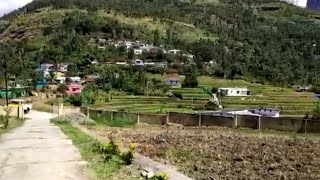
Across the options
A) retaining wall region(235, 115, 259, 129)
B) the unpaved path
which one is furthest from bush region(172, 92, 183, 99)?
the unpaved path

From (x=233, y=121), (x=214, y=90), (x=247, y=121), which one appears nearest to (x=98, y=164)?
(x=247, y=121)

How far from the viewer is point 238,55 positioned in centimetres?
15412

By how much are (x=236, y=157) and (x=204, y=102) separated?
67.2 meters

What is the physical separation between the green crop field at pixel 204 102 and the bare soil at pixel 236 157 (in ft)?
149

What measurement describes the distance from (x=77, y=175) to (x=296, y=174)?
528 centimetres

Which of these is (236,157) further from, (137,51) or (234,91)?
(137,51)

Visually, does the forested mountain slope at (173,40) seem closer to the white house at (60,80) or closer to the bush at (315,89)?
the bush at (315,89)

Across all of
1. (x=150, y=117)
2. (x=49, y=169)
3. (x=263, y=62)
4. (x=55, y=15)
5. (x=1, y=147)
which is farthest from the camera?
(x=55, y=15)

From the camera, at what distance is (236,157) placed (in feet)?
52.5

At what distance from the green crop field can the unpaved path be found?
45.2m

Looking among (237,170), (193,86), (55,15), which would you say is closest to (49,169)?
(237,170)

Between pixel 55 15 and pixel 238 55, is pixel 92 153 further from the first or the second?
pixel 55 15

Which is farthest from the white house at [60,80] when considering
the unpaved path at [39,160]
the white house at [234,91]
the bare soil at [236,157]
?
the bare soil at [236,157]

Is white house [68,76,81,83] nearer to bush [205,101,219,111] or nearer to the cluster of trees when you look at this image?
the cluster of trees
